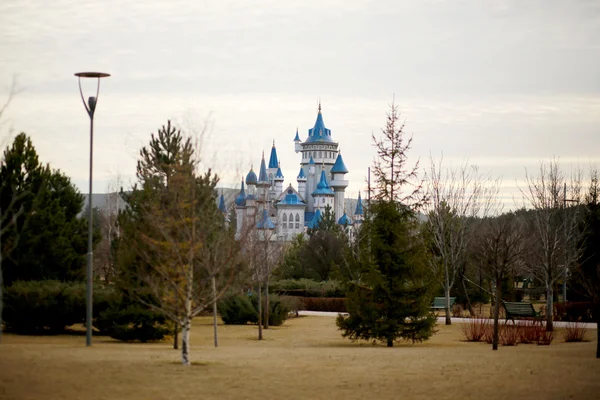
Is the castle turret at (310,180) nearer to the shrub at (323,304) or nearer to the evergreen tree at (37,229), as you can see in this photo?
the shrub at (323,304)

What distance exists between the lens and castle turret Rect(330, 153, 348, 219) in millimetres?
138500

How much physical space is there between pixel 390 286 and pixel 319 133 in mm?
123250

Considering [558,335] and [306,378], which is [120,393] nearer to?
[306,378]

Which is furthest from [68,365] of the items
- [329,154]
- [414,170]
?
[329,154]

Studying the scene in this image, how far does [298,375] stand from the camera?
53.9ft

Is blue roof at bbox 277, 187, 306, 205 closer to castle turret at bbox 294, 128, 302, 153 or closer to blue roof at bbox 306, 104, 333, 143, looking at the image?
blue roof at bbox 306, 104, 333, 143

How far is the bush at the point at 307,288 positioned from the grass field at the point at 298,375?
30.9m

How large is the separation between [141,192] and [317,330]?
11.8 m

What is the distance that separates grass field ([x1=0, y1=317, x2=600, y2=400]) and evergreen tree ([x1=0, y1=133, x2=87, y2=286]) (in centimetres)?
1311

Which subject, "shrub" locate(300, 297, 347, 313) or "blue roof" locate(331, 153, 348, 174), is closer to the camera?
"shrub" locate(300, 297, 347, 313)

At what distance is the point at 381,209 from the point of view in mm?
27594

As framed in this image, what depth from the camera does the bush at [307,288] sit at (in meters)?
53.3

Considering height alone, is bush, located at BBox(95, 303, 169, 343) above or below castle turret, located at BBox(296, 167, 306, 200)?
below

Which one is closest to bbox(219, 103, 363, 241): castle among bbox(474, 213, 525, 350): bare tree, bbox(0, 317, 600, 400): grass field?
bbox(474, 213, 525, 350): bare tree
